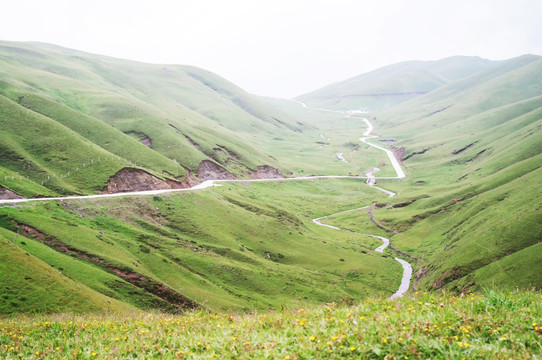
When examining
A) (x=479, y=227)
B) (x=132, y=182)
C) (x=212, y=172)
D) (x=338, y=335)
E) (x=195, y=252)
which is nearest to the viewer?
(x=338, y=335)

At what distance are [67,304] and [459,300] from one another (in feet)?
135

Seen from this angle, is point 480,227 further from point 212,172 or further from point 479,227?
point 212,172

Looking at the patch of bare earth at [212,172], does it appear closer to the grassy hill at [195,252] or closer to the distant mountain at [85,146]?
the distant mountain at [85,146]

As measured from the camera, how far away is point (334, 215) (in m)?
151

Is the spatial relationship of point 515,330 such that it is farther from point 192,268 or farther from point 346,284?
point 346,284

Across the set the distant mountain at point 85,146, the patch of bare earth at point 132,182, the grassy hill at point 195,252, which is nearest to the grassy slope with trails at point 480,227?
the grassy hill at point 195,252

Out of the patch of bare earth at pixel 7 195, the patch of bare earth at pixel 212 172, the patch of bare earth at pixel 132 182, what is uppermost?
the patch of bare earth at pixel 7 195

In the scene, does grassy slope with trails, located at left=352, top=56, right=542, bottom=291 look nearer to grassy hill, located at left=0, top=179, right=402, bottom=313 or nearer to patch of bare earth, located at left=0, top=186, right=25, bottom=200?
grassy hill, located at left=0, top=179, right=402, bottom=313

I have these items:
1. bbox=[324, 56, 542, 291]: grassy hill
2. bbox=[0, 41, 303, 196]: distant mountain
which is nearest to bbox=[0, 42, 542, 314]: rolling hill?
bbox=[324, 56, 542, 291]: grassy hill

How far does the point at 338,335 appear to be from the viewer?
11.4 m

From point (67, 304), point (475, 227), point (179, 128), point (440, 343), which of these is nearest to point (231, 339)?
point (440, 343)

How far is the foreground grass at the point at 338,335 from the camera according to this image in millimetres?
10594

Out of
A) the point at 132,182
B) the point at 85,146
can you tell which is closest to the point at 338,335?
the point at 132,182

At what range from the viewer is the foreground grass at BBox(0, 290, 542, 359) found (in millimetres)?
10594
